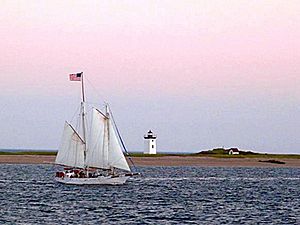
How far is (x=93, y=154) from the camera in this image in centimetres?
7219

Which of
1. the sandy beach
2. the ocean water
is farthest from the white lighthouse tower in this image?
the ocean water

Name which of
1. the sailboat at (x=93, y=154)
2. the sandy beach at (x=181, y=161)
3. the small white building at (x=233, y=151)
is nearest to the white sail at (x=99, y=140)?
the sailboat at (x=93, y=154)

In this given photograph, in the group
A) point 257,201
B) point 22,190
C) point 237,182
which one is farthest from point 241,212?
point 237,182

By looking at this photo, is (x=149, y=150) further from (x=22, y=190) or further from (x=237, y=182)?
(x=22, y=190)

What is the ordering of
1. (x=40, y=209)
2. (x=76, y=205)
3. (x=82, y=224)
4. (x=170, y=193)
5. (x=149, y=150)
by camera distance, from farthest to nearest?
(x=149, y=150), (x=170, y=193), (x=76, y=205), (x=40, y=209), (x=82, y=224)

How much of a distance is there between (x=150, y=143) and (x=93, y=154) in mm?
68032

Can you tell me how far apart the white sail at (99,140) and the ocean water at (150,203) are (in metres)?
2.62

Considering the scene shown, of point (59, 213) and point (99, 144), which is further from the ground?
point (99, 144)

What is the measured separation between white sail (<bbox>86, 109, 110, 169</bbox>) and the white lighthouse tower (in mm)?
66050

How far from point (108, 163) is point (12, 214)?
86.7ft

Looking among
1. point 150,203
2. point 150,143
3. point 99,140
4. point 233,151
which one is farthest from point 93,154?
point 233,151

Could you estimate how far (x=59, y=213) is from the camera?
4594cm

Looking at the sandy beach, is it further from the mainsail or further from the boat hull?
the mainsail

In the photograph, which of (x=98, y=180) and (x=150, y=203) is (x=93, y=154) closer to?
(x=98, y=180)
